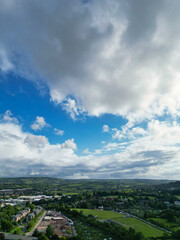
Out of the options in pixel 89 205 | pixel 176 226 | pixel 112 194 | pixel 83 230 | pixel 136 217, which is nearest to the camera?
pixel 83 230

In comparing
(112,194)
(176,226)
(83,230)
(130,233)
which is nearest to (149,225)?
(176,226)

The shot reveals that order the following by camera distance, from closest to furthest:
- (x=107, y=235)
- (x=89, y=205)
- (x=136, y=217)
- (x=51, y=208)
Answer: (x=107, y=235) → (x=136, y=217) → (x=51, y=208) → (x=89, y=205)

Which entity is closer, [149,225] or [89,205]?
[149,225]

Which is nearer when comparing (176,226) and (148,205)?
(176,226)

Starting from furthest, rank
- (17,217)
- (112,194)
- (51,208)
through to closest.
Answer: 1. (112,194)
2. (51,208)
3. (17,217)

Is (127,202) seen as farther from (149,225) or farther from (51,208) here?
(51,208)

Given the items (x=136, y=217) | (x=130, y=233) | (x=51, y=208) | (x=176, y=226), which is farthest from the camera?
(x=51, y=208)

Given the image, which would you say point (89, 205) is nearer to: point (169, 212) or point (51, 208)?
point (51, 208)

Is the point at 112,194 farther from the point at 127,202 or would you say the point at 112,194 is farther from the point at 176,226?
the point at 176,226

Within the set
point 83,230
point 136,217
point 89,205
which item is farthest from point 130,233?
point 89,205
